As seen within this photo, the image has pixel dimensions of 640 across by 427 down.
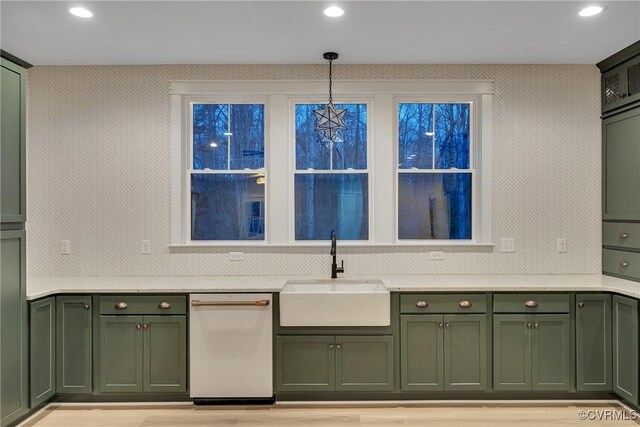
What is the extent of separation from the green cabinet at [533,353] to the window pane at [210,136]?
2.55 m

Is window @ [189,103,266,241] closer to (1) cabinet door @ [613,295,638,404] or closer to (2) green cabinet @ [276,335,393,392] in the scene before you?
(2) green cabinet @ [276,335,393,392]

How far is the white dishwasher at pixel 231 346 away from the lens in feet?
10.00

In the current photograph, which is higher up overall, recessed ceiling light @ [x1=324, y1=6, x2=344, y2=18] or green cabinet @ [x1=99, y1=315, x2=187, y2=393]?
recessed ceiling light @ [x1=324, y1=6, x2=344, y2=18]

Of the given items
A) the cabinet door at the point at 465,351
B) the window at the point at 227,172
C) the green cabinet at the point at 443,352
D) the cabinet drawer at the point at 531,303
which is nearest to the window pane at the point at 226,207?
Answer: the window at the point at 227,172

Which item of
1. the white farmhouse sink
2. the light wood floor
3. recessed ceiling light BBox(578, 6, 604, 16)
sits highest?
recessed ceiling light BBox(578, 6, 604, 16)

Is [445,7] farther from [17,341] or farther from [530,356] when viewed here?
[17,341]

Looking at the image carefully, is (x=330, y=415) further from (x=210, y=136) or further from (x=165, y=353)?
(x=210, y=136)

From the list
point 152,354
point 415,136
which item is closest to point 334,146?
point 415,136

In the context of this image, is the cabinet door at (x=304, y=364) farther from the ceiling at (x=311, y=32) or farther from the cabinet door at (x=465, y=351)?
the ceiling at (x=311, y=32)

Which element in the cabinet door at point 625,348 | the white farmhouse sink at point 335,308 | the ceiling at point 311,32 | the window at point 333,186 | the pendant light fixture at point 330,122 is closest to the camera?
the ceiling at point 311,32

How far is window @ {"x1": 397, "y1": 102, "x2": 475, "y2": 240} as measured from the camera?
374cm

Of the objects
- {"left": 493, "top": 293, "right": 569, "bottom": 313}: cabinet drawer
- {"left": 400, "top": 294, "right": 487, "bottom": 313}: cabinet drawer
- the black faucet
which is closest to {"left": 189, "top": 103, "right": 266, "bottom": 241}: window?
the black faucet

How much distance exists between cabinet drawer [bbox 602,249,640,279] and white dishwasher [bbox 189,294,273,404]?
2.68 meters

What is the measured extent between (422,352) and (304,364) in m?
0.83
